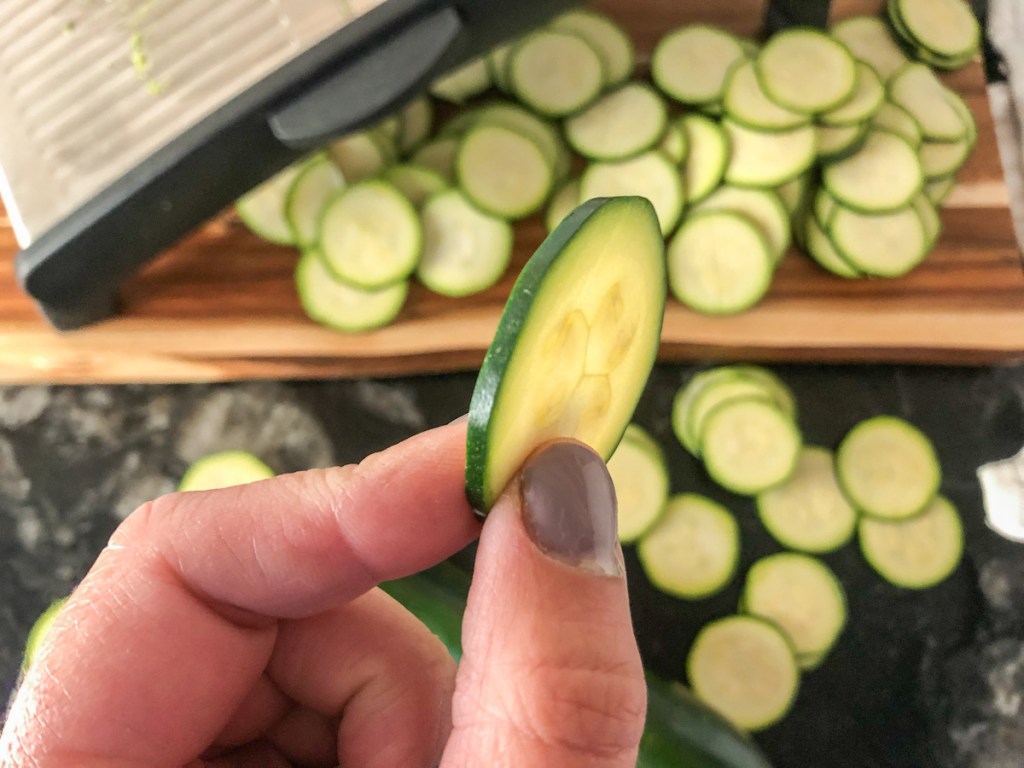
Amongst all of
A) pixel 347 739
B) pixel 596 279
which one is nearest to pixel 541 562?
pixel 596 279

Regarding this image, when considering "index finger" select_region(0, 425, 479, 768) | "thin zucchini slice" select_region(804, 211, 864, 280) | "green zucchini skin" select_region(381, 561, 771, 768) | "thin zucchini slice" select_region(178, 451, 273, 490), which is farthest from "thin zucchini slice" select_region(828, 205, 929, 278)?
"thin zucchini slice" select_region(178, 451, 273, 490)

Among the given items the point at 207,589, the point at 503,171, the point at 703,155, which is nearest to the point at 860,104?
the point at 703,155

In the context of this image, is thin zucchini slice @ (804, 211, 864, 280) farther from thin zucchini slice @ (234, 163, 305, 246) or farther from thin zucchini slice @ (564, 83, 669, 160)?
thin zucchini slice @ (234, 163, 305, 246)

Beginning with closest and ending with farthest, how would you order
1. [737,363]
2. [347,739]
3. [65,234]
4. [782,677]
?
[347,739]
[65,234]
[782,677]
[737,363]

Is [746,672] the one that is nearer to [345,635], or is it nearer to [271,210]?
[345,635]

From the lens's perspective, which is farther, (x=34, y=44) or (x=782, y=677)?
(x=782, y=677)

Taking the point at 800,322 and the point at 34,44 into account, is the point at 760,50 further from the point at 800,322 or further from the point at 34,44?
the point at 34,44
